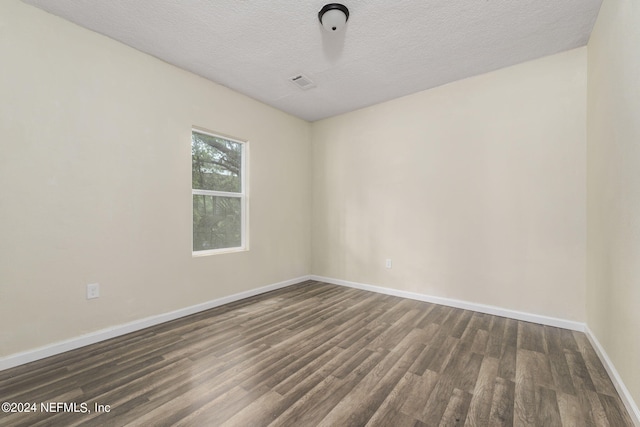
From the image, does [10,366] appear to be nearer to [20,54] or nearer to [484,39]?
[20,54]

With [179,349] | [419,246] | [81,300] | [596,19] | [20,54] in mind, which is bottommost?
[179,349]

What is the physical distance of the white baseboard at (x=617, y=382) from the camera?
1491 mm

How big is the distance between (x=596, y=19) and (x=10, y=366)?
539cm

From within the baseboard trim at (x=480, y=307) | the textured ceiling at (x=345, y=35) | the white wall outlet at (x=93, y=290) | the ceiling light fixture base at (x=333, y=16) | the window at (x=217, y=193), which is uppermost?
the textured ceiling at (x=345, y=35)

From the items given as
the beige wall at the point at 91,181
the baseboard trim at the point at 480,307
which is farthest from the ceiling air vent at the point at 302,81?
the baseboard trim at the point at 480,307

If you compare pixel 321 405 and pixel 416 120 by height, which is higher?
pixel 416 120

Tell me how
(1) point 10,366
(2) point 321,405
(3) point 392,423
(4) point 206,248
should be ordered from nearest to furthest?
1. (3) point 392,423
2. (2) point 321,405
3. (1) point 10,366
4. (4) point 206,248

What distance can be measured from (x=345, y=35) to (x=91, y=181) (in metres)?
2.64

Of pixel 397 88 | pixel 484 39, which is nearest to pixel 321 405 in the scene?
pixel 484 39

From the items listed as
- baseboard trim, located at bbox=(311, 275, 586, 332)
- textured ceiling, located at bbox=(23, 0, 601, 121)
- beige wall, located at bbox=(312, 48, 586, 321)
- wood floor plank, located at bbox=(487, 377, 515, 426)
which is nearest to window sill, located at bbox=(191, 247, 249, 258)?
beige wall, located at bbox=(312, 48, 586, 321)

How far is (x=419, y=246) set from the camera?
143 inches

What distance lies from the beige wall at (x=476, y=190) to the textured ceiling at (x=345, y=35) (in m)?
0.38

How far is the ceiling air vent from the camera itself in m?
3.25

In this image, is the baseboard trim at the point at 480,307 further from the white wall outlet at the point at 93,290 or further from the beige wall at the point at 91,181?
the white wall outlet at the point at 93,290
